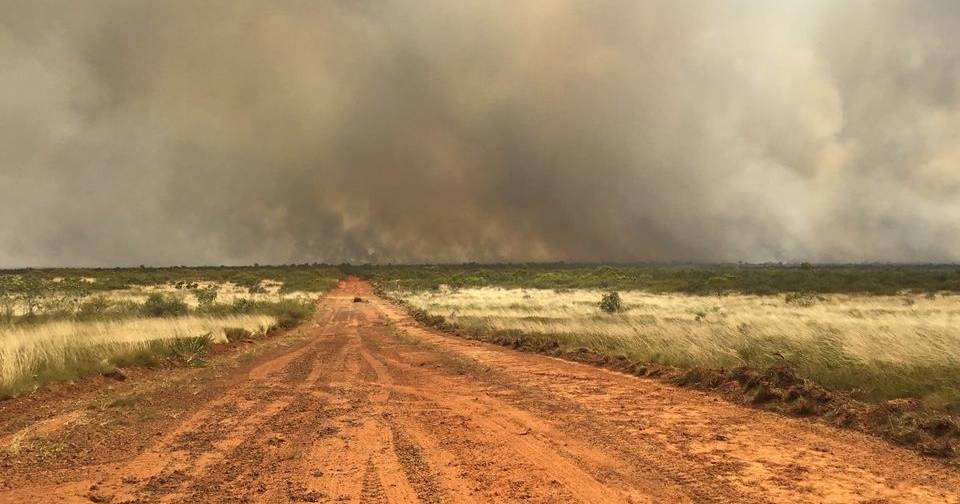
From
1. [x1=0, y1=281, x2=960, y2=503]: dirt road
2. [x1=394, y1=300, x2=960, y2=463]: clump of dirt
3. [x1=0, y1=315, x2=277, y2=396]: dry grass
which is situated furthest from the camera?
[x1=0, y1=315, x2=277, y2=396]: dry grass

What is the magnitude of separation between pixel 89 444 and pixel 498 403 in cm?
590

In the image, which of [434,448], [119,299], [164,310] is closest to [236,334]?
[164,310]

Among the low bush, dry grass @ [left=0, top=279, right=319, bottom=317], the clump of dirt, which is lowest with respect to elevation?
dry grass @ [left=0, top=279, right=319, bottom=317]

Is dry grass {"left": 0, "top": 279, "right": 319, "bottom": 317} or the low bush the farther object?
dry grass {"left": 0, "top": 279, "right": 319, "bottom": 317}

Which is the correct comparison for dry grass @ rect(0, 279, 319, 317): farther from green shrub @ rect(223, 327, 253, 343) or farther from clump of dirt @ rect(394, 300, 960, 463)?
clump of dirt @ rect(394, 300, 960, 463)

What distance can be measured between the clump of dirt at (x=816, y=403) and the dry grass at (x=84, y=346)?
1208 centimetres

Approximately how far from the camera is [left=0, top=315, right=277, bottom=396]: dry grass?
11.0 metres

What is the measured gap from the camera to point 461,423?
8.06 metres

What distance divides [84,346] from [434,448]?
40.2 ft

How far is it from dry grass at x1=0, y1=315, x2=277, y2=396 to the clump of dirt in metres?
12.1

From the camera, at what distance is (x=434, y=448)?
6738mm

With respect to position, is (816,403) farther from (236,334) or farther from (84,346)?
(236,334)

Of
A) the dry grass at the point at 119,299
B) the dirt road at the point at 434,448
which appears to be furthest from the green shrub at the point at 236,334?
the dirt road at the point at 434,448

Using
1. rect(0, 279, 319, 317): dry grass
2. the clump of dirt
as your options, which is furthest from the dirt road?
rect(0, 279, 319, 317): dry grass
